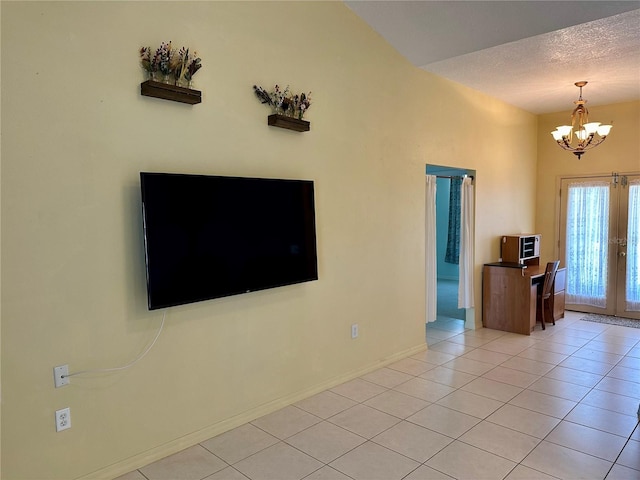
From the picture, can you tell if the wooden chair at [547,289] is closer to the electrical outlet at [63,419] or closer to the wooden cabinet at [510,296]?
the wooden cabinet at [510,296]

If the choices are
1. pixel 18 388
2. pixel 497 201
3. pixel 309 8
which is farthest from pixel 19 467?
pixel 497 201

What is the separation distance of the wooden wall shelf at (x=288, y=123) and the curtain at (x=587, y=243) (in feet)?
16.8

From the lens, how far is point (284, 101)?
3246mm

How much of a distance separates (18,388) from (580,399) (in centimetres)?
389

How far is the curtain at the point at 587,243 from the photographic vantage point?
6305 millimetres

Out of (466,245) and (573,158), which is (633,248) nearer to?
(573,158)

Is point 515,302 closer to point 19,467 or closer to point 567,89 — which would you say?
point 567,89

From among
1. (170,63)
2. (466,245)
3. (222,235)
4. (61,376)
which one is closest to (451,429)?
(222,235)

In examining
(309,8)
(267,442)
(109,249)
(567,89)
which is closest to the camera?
(109,249)

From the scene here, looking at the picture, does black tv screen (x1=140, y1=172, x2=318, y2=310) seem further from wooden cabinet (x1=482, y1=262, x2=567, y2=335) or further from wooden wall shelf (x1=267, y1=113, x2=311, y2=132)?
wooden cabinet (x1=482, y1=262, x2=567, y2=335)

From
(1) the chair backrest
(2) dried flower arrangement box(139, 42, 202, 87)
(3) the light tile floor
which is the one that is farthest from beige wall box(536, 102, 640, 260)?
(2) dried flower arrangement box(139, 42, 202, 87)

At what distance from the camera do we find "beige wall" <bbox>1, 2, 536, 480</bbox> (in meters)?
2.17

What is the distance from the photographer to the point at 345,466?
2.59 meters

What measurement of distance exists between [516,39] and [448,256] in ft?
16.7
